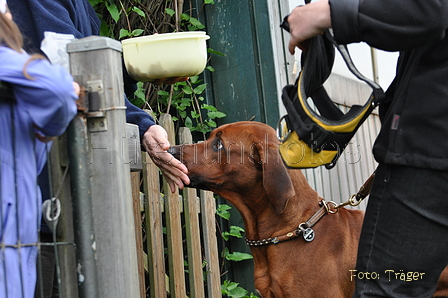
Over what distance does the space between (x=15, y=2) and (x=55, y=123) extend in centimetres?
113

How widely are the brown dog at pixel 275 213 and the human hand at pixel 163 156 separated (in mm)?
200

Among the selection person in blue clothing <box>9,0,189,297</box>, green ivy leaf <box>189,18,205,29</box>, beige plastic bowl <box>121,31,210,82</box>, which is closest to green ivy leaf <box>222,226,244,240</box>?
person in blue clothing <box>9,0,189,297</box>

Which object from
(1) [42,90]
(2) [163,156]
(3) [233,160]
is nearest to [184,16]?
(3) [233,160]

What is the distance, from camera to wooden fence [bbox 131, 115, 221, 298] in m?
3.77

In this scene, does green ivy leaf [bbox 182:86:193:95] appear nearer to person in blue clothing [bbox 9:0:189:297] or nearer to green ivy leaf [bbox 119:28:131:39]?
green ivy leaf [bbox 119:28:131:39]

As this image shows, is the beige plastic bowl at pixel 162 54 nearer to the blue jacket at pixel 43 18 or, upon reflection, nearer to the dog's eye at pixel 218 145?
the blue jacket at pixel 43 18

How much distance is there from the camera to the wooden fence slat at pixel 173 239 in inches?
156

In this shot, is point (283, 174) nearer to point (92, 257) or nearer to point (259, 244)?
point (259, 244)

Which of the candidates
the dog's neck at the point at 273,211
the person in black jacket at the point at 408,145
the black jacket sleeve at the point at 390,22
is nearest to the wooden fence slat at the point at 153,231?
the dog's neck at the point at 273,211

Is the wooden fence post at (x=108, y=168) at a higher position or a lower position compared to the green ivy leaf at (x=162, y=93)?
lower

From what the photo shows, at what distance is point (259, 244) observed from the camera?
10.7ft

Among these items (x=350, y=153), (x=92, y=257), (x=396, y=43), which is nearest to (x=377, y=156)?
(x=396, y=43)

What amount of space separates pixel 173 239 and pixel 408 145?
2526 millimetres

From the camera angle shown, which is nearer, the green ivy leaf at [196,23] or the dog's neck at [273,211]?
the dog's neck at [273,211]
